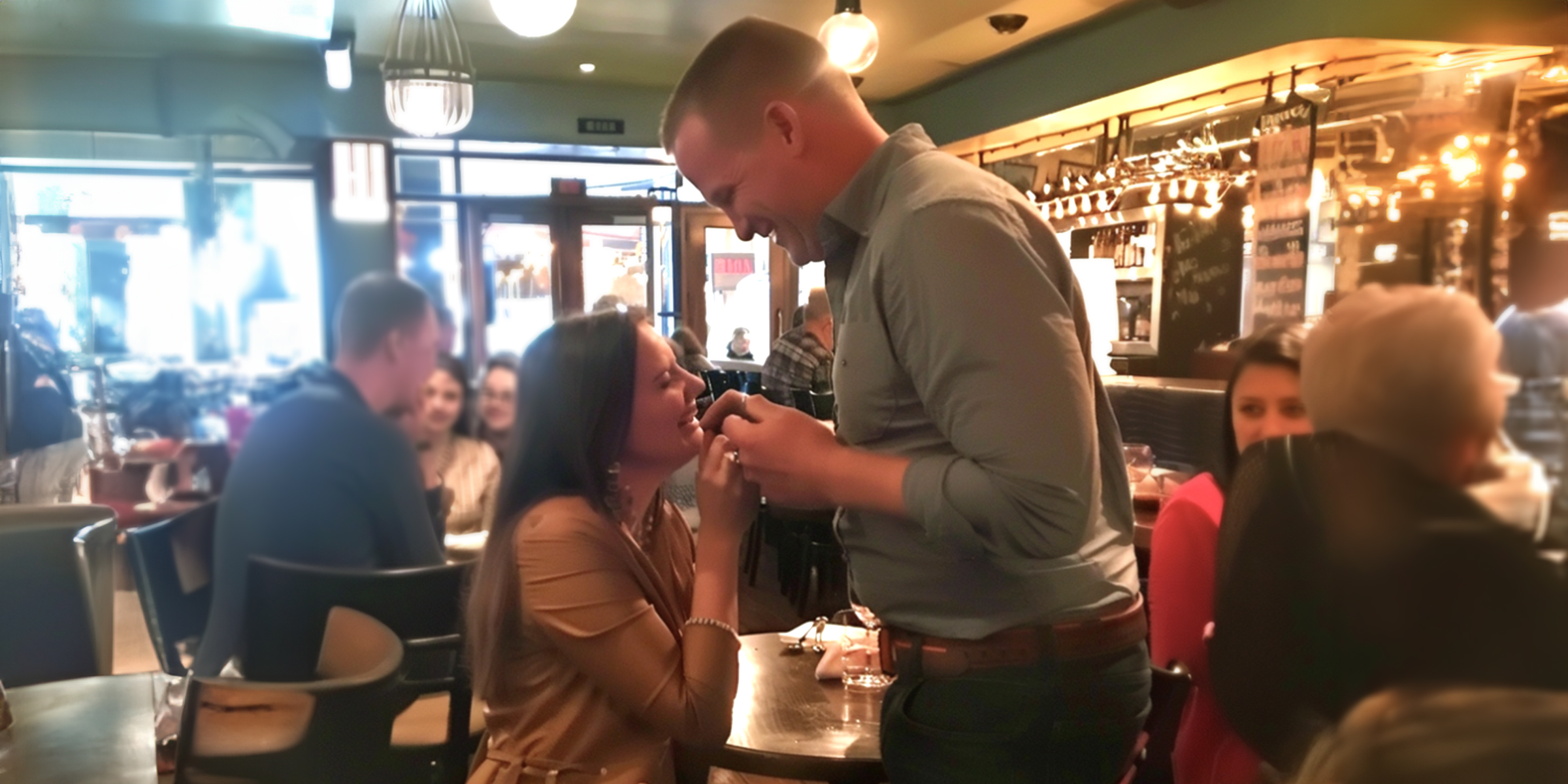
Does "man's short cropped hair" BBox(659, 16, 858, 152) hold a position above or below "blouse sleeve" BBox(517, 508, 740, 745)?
above

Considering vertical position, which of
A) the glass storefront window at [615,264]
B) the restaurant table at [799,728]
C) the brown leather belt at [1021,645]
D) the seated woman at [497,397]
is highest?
the glass storefront window at [615,264]

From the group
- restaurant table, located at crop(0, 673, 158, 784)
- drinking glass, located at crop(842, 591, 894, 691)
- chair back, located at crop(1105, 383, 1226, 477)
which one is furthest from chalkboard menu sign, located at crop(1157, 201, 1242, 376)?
restaurant table, located at crop(0, 673, 158, 784)

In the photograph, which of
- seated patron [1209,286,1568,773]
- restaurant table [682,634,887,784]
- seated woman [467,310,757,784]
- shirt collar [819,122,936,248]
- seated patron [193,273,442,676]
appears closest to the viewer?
seated patron [1209,286,1568,773]

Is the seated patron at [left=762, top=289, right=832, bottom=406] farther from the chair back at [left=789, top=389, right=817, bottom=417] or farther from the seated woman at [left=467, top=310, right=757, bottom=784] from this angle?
the seated woman at [left=467, top=310, right=757, bottom=784]

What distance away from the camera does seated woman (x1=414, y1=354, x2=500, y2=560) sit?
481mm

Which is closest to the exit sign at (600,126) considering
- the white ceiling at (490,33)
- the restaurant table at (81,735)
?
the white ceiling at (490,33)

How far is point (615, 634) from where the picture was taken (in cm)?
110

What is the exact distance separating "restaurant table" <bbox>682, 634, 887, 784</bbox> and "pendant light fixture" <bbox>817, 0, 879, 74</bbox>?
0.78 metres

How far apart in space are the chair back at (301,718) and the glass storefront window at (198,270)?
16 cm

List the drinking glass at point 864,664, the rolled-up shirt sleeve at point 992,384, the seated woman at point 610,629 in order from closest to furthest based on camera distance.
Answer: the rolled-up shirt sleeve at point 992,384, the seated woman at point 610,629, the drinking glass at point 864,664

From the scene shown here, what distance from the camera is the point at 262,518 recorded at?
1.55 ft

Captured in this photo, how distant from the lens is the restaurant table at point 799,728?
49.1 inches

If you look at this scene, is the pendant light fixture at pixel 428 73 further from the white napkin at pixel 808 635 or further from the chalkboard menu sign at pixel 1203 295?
the white napkin at pixel 808 635

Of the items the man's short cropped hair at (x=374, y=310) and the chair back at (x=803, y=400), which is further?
the chair back at (x=803, y=400)
